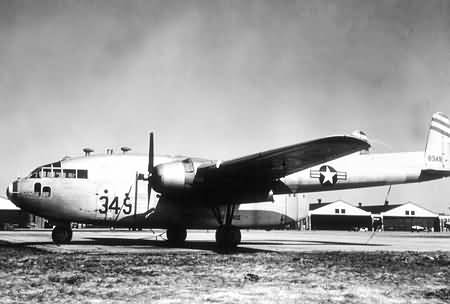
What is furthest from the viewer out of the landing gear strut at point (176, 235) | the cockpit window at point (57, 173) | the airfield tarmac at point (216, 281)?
the landing gear strut at point (176, 235)

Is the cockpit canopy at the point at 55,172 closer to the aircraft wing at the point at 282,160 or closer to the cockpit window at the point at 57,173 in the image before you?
the cockpit window at the point at 57,173

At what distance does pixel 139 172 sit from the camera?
54.0 feet

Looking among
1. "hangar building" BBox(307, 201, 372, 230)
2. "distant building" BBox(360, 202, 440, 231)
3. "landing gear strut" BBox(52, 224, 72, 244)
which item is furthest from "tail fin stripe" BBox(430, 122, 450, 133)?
"distant building" BBox(360, 202, 440, 231)

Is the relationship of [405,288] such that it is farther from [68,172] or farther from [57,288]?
[68,172]

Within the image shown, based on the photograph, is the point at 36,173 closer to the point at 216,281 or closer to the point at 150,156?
→ the point at 150,156

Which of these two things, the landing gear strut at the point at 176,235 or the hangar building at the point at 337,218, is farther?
the hangar building at the point at 337,218

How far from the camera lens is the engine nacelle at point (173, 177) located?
1443 centimetres

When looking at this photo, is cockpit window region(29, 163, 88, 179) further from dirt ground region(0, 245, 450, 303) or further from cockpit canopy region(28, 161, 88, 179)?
dirt ground region(0, 245, 450, 303)

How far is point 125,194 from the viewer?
16.1 metres

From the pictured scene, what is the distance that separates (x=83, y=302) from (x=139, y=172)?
1126cm

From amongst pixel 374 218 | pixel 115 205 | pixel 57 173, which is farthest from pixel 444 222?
pixel 57 173

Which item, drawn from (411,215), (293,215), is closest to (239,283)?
(293,215)

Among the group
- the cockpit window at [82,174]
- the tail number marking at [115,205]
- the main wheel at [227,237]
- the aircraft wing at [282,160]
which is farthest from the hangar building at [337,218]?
the cockpit window at [82,174]

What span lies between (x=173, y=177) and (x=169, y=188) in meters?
0.38
